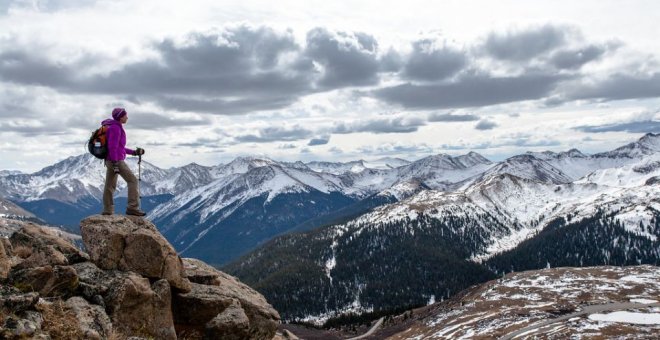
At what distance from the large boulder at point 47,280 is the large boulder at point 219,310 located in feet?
21.8

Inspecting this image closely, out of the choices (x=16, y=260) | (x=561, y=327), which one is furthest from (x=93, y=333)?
(x=561, y=327)

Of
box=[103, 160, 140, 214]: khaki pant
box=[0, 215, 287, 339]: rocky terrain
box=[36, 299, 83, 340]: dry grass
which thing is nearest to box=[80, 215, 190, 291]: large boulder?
box=[0, 215, 287, 339]: rocky terrain

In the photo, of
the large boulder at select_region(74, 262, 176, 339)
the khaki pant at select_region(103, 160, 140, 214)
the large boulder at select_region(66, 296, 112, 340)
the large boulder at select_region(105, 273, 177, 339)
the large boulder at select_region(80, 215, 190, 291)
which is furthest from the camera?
the khaki pant at select_region(103, 160, 140, 214)

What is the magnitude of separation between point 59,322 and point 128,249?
293 inches

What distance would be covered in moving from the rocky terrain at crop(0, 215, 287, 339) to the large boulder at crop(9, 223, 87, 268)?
1.6 inches

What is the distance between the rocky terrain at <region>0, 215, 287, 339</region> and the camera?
1753cm

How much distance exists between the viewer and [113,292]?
21.8m

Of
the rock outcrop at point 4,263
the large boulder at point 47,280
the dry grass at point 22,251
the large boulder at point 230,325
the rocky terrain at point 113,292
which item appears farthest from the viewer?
the large boulder at point 230,325

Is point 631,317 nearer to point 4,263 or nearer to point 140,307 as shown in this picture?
point 140,307

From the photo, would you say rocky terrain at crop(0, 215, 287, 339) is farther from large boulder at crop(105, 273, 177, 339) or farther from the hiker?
the hiker

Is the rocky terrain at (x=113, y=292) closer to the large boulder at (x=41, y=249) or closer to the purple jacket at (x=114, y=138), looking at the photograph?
the large boulder at (x=41, y=249)

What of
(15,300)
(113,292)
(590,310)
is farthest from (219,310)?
(590,310)

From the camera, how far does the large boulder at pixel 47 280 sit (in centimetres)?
1939

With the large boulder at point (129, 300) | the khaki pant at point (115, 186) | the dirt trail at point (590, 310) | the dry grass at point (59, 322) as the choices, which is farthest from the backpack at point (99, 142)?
the dirt trail at point (590, 310)
